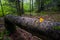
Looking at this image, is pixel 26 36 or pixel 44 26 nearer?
pixel 44 26

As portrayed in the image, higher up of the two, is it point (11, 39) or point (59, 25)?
point (59, 25)

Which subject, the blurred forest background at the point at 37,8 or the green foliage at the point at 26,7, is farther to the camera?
the green foliage at the point at 26,7

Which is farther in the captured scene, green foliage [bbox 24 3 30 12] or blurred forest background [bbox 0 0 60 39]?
green foliage [bbox 24 3 30 12]

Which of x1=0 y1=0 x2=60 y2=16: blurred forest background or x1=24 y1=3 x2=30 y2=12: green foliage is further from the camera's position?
x1=24 y1=3 x2=30 y2=12: green foliage

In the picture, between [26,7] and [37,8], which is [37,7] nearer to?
[37,8]

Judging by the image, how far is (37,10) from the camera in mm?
11812

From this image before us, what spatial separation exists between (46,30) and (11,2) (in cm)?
788

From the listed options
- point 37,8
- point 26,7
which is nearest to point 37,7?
point 37,8

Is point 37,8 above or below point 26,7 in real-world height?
below

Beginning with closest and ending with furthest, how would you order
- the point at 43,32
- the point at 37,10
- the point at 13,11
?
1. the point at 43,32
2. the point at 13,11
3. the point at 37,10

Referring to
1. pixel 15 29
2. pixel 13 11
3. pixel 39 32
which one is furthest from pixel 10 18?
pixel 13 11

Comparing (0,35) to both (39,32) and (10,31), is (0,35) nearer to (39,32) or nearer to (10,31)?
(10,31)

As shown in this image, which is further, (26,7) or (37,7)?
(37,7)

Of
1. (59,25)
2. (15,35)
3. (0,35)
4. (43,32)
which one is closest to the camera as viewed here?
(59,25)
